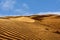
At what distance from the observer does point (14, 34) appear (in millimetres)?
2877

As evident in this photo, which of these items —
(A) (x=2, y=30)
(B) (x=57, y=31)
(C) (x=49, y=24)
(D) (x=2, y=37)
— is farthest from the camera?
(C) (x=49, y=24)

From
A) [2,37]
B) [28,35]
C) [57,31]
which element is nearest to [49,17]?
[57,31]

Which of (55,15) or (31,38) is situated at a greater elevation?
(55,15)

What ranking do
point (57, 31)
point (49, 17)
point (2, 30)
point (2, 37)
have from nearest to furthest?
point (2, 37) → point (2, 30) → point (57, 31) → point (49, 17)

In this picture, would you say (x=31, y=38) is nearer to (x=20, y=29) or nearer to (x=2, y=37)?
(x=20, y=29)

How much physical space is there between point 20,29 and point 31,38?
269mm

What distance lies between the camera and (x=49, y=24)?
418cm

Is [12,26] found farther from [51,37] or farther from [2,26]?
[51,37]

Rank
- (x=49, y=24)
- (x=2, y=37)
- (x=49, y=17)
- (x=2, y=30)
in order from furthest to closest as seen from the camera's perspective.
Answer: (x=49, y=17) → (x=49, y=24) → (x=2, y=30) → (x=2, y=37)

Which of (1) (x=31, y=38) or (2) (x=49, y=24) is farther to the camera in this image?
(2) (x=49, y=24)

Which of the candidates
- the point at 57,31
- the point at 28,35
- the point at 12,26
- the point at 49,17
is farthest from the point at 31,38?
the point at 49,17

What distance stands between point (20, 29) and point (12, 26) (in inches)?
5.1

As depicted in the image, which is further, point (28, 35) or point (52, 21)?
point (52, 21)

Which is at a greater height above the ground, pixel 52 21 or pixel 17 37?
pixel 52 21
